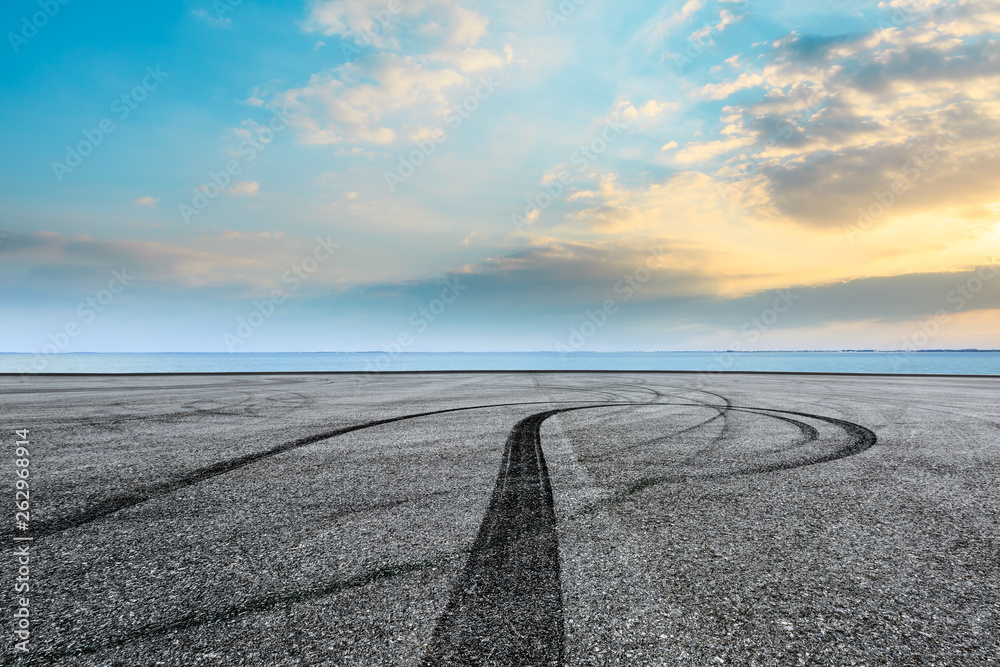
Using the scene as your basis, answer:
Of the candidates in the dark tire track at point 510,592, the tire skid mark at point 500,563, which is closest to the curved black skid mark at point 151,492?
the tire skid mark at point 500,563

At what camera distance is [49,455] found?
6.62 meters

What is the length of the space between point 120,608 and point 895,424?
12430 mm

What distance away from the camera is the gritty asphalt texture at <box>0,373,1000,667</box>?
2352mm

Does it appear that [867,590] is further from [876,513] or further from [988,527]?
[988,527]

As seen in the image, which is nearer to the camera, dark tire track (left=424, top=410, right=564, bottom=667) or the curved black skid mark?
dark tire track (left=424, top=410, right=564, bottom=667)

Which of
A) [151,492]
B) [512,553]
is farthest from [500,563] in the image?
[151,492]

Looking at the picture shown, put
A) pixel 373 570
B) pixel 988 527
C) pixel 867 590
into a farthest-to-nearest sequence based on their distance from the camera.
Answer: pixel 988 527 < pixel 373 570 < pixel 867 590

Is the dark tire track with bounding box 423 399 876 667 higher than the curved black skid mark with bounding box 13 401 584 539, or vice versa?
the curved black skid mark with bounding box 13 401 584 539

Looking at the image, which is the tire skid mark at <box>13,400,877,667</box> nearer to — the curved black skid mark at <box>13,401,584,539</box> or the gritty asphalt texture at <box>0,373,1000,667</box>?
the gritty asphalt texture at <box>0,373,1000,667</box>

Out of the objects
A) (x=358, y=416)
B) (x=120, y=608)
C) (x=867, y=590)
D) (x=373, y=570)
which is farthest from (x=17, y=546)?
(x=358, y=416)

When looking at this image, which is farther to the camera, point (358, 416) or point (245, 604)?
point (358, 416)

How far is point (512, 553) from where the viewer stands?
3377mm

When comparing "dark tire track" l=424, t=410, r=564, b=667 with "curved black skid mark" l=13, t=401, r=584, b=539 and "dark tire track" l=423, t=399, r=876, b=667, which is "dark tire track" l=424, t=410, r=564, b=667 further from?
"curved black skid mark" l=13, t=401, r=584, b=539

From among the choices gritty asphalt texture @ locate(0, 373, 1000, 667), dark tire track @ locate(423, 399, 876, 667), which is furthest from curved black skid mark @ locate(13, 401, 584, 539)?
dark tire track @ locate(423, 399, 876, 667)
